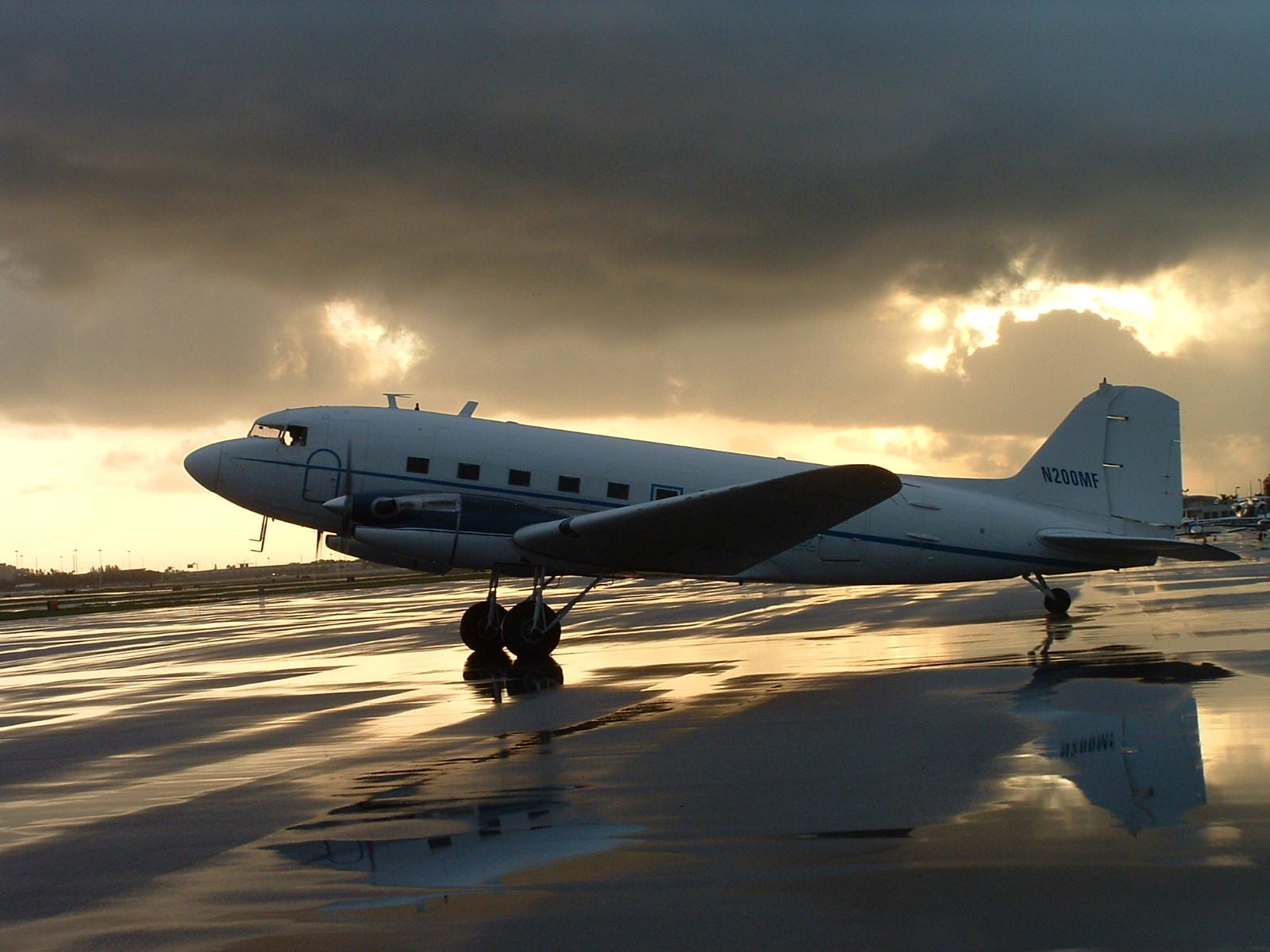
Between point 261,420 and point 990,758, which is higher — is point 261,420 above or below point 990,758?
above

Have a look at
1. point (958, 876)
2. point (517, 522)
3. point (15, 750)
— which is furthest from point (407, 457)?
point (958, 876)

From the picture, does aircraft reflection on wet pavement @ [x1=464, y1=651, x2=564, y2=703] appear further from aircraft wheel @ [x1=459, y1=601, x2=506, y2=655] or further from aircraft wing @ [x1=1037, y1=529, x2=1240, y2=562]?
aircraft wing @ [x1=1037, y1=529, x2=1240, y2=562]

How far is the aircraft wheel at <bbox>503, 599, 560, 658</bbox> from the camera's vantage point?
19750 mm

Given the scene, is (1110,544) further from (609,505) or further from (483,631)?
(483,631)

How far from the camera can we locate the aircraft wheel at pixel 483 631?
21.0 m

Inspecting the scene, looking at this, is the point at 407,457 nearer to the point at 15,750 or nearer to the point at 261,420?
the point at 261,420

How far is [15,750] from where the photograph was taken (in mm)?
12242

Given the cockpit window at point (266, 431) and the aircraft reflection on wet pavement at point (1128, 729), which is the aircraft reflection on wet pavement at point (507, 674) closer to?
the cockpit window at point (266, 431)

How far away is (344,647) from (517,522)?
641 cm

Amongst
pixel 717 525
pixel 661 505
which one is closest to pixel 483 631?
pixel 661 505

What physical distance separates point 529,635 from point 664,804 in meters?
11.8

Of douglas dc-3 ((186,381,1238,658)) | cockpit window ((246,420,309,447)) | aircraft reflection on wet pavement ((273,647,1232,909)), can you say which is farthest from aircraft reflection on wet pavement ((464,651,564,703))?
cockpit window ((246,420,309,447))

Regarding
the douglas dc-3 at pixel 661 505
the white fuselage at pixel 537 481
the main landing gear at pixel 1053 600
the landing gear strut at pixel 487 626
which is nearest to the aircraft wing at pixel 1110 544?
the douglas dc-3 at pixel 661 505

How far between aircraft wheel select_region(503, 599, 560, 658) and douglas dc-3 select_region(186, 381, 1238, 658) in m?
0.04
